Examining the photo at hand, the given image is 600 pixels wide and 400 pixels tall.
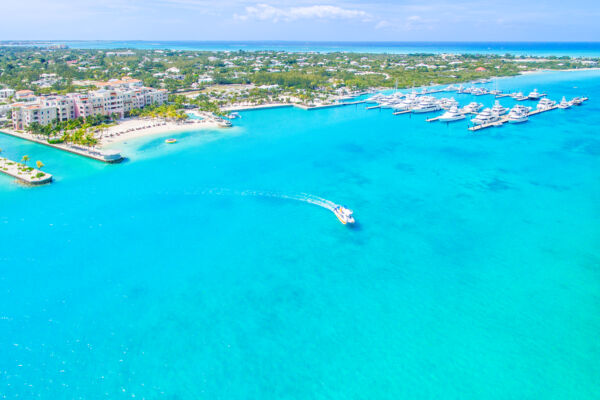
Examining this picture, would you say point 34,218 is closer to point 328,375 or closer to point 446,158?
point 328,375

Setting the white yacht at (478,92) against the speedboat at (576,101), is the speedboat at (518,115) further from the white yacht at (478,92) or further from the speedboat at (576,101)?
the white yacht at (478,92)

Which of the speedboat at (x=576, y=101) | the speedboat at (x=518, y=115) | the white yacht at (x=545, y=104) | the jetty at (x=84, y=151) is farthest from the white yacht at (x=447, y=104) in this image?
the jetty at (x=84, y=151)

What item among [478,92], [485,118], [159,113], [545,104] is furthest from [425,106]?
[159,113]

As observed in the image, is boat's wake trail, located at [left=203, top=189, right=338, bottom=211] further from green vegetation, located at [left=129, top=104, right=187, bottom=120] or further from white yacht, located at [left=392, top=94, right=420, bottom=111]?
white yacht, located at [left=392, top=94, right=420, bottom=111]


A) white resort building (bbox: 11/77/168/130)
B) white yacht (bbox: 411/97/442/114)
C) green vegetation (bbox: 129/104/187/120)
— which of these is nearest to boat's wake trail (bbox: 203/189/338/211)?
green vegetation (bbox: 129/104/187/120)

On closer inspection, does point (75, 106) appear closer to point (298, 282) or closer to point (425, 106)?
point (298, 282)

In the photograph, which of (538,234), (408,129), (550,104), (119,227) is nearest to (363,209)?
(538,234)
